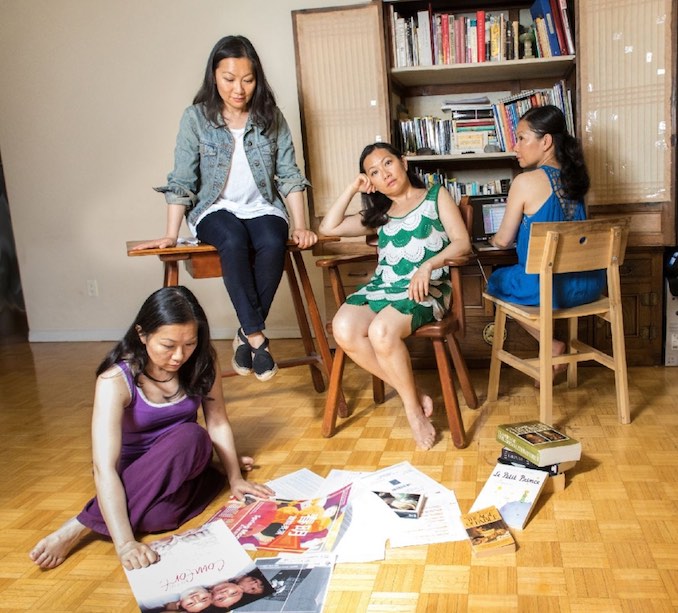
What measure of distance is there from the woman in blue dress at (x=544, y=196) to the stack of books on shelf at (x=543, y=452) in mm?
635

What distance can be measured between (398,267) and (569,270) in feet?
1.98

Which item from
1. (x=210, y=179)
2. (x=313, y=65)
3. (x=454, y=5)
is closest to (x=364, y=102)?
(x=313, y=65)

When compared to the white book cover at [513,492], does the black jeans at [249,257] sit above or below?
above

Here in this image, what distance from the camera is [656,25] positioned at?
2.91 metres

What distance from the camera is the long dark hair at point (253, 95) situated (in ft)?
8.20

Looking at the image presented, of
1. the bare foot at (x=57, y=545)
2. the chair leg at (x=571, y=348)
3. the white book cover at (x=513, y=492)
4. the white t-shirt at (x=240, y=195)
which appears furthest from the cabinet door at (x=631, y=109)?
the bare foot at (x=57, y=545)

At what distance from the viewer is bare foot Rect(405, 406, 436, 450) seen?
2352mm

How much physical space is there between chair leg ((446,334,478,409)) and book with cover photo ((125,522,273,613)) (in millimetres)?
1184

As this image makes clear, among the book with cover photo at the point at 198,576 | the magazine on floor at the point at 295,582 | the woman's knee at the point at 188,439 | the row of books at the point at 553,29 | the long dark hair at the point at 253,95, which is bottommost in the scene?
the magazine on floor at the point at 295,582

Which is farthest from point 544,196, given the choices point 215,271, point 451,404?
point 215,271

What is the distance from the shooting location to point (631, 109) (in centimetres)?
299

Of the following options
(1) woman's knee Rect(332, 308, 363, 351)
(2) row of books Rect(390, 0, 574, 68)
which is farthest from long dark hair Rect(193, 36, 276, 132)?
(2) row of books Rect(390, 0, 574, 68)

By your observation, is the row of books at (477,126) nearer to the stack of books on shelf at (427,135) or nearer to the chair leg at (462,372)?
the stack of books on shelf at (427,135)

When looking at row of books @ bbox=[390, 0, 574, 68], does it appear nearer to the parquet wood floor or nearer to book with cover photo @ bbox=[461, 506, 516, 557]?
the parquet wood floor
